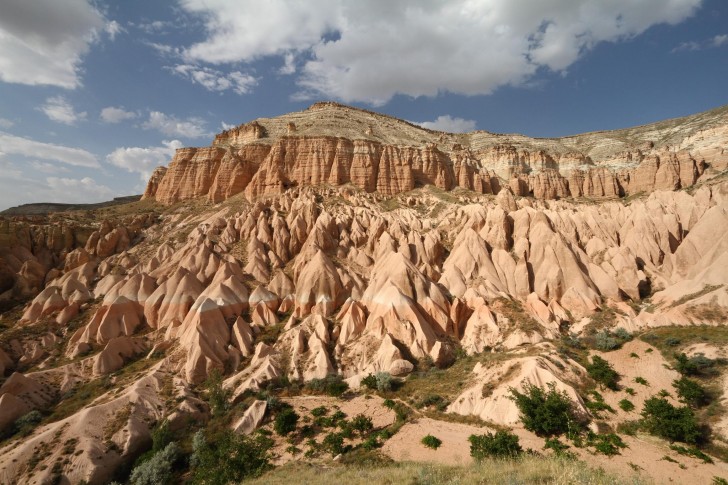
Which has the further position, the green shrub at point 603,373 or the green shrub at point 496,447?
the green shrub at point 603,373

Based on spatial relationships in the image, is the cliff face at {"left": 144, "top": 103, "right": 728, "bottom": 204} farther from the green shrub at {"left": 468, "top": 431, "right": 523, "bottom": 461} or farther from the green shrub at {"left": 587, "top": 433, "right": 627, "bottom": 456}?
Result: the green shrub at {"left": 468, "top": 431, "right": 523, "bottom": 461}

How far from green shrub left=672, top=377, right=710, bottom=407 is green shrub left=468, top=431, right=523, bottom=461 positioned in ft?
35.8

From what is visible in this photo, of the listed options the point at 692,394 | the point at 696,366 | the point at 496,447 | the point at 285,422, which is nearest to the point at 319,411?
the point at 285,422

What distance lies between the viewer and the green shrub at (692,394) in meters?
18.9

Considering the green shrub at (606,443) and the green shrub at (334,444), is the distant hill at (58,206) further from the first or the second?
the green shrub at (606,443)

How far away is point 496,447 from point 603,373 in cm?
1079

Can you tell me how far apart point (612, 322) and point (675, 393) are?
1059 cm

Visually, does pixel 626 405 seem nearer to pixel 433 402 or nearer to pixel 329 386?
pixel 433 402

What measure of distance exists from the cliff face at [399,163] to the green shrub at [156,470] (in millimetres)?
41960

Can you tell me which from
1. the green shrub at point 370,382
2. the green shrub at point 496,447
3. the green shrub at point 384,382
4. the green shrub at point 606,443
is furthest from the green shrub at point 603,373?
the green shrub at point 370,382

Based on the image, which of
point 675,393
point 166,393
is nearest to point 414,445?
point 675,393

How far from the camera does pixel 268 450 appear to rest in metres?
19.3

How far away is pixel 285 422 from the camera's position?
20.9 metres

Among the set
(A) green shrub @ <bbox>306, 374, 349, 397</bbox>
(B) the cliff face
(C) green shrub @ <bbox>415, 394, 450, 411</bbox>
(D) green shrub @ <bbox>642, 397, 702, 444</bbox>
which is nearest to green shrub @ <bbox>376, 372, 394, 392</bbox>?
(A) green shrub @ <bbox>306, 374, 349, 397</bbox>
